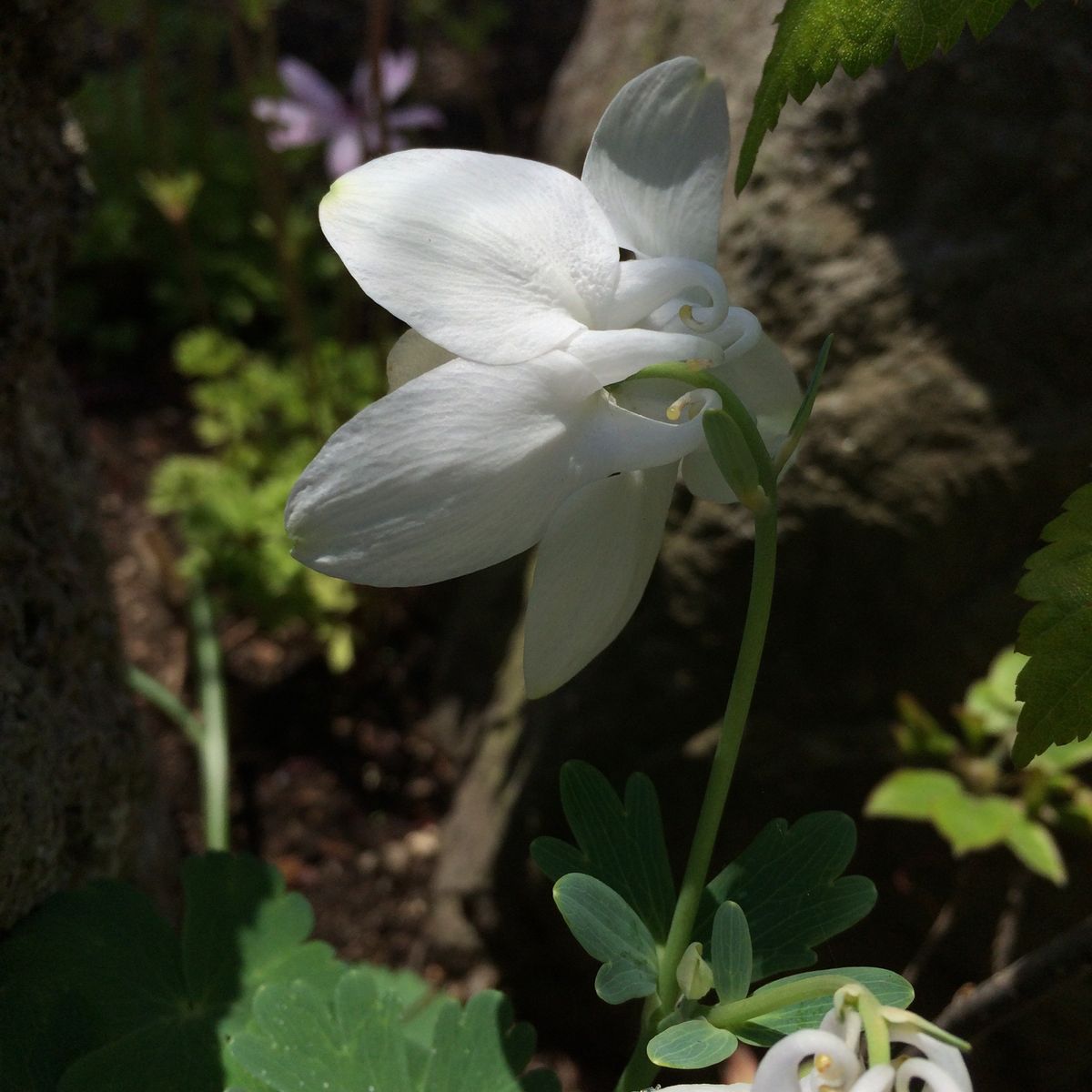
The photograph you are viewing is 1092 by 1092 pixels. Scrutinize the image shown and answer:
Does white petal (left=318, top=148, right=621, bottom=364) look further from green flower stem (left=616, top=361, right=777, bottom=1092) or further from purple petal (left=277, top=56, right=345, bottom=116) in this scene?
purple petal (left=277, top=56, right=345, bottom=116)

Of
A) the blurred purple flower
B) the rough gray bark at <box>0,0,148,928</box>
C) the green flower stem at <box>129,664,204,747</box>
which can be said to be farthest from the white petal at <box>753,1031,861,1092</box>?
the blurred purple flower

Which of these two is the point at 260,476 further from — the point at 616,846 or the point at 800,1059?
the point at 800,1059

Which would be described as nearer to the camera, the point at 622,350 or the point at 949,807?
the point at 622,350

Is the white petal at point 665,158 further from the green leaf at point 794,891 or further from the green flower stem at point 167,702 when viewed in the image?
the green flower stem at point 167,702

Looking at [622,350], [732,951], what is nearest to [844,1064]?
[732,951]

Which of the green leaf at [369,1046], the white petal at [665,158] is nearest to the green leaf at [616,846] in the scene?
the green leaf at [369,1046]
